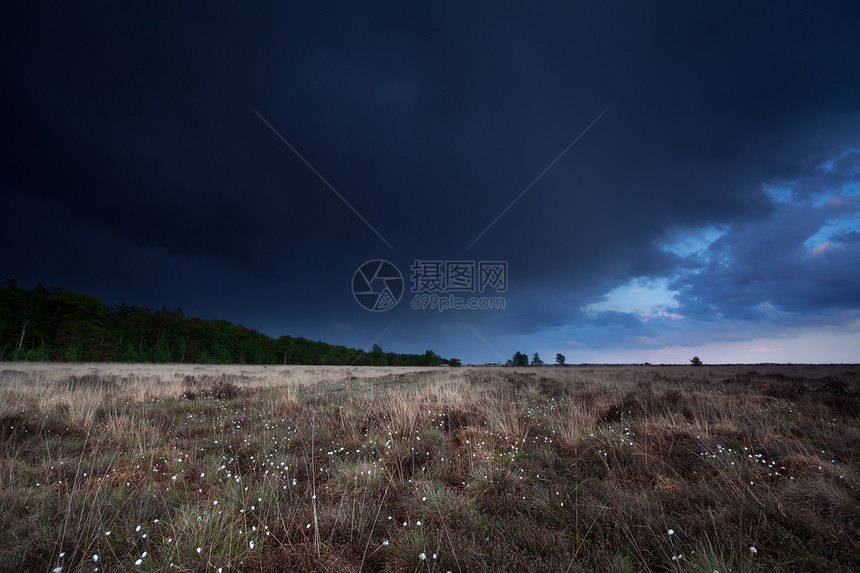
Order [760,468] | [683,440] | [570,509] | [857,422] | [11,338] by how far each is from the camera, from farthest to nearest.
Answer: [11,338]
[857,422]
[683,440]
[760,468]
[570,509]

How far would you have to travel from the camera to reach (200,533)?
9.97ft

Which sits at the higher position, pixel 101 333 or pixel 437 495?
pixel 101 333

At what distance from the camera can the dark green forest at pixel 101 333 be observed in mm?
51156

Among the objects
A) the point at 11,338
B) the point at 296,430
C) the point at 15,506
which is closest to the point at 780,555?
the point at 296,430

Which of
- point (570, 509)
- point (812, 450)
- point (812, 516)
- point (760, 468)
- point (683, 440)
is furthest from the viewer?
point (683, 440)

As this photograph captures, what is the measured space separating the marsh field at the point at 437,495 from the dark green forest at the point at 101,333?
63672 millimetres

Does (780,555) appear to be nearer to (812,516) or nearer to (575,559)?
(812,516)

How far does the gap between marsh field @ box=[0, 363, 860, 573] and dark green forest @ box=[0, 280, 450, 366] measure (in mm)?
63672

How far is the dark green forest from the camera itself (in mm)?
51156

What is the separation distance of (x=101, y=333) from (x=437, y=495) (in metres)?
77.9

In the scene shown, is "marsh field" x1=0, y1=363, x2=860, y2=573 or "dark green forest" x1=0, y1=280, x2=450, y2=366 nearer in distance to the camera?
"marsh field" x1=0, y1=363, x2=860, y2=573

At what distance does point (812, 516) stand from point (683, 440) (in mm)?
2625

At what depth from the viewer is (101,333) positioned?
57375 millimetres

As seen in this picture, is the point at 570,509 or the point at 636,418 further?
the point at 636,418
